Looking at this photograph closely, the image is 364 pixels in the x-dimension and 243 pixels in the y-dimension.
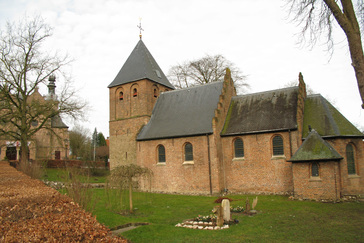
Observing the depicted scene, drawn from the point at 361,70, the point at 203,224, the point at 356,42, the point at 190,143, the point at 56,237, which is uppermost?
the point at 356,42

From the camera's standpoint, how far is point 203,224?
39.9ft

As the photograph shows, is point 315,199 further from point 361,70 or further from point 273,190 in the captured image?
point 361,70

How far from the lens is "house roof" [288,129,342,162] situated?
54.5ft

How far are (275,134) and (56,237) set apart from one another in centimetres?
1817

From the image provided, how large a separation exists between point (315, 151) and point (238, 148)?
19.7 ft

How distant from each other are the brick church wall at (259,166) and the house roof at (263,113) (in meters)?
0.56

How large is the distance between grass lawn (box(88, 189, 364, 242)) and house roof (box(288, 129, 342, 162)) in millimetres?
Answer: 2732

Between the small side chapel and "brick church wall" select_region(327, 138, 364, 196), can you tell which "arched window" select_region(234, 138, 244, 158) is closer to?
the small side chapel

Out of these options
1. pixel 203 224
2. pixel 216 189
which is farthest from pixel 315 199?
pixel 203 224

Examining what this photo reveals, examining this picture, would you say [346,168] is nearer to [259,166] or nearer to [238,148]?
[259,166]

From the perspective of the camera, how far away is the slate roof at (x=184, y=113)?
22922mm

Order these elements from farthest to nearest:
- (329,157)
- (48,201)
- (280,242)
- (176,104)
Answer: (176,104) < (329,157) < (280,242) < (48,201)

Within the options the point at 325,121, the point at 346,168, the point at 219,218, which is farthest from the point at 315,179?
the point at 219,218

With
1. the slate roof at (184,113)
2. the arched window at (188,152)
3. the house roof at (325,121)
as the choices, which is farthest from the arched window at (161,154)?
the house roof at (325,121)
